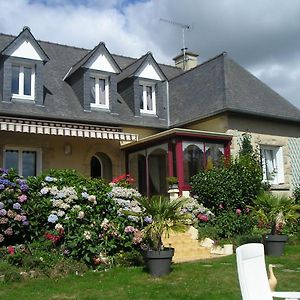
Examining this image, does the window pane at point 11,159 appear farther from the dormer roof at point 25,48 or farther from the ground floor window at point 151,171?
the ground floor window at point 151,171

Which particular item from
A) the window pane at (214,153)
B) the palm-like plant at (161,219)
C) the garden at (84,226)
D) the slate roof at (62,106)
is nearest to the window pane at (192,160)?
the window pane at (214,153)

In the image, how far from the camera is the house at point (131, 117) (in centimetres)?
2181

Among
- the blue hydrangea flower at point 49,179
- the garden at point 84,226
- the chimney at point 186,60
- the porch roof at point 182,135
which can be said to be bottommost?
the garden at point 84,226

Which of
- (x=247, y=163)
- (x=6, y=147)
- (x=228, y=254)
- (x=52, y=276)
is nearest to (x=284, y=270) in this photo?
(x=228, y=254)

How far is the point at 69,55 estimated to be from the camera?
2838 centimetres

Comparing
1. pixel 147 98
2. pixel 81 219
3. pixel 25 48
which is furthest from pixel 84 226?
pixel 147 98

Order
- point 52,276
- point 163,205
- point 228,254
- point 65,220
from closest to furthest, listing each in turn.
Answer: point 52,276 → point 163,205 → point 65,220 → point 228,254

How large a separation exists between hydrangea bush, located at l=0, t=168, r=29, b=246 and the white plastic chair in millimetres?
8257

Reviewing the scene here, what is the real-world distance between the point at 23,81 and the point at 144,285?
600 inches

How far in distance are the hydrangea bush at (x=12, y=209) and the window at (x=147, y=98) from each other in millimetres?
13473

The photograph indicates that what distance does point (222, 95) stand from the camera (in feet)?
78.1

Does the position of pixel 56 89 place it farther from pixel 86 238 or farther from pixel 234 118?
pixel 86 238

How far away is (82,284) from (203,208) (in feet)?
29.5

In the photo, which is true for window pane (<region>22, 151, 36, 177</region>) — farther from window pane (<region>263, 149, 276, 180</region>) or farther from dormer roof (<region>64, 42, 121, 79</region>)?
window pane (<region>263, 149, 276, 180</region>)
